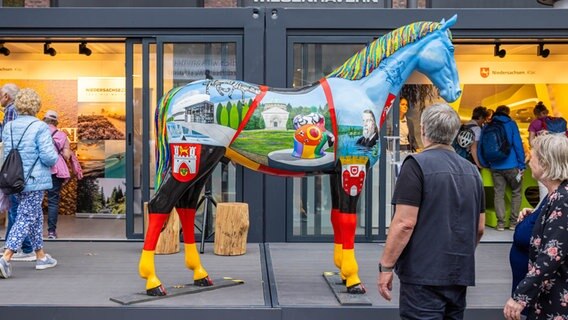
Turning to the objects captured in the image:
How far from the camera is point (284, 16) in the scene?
25.4ft

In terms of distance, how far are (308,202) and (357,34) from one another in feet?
7.38

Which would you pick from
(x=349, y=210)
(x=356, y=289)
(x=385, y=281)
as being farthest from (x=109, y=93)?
(x=385, y=281)

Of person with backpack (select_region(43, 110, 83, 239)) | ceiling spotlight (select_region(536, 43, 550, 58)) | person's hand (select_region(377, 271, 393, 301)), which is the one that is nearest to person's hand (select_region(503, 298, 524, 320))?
person's hand (select_region(377, 271, 393, 301))

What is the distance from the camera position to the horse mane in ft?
17.3

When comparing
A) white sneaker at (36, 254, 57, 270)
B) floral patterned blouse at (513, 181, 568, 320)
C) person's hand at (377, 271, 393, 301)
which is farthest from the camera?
white sneaker at (36, 254, 57, 270)

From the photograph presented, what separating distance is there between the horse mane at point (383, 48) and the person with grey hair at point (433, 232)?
2111 mm

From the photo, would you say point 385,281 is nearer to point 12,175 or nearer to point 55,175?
point 12,175

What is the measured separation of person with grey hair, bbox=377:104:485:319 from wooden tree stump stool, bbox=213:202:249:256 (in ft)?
12.5

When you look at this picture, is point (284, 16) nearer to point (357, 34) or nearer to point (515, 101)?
point (357, 34)

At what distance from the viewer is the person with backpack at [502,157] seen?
8.79 metres

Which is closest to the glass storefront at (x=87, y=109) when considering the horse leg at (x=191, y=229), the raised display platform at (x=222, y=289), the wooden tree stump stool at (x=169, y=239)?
the raised display platform at (x=222, y=289)

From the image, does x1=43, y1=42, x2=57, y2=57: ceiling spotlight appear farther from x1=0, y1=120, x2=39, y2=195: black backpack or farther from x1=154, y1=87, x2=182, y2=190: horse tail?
x1=154, y1=87, x2=182, y2=190: horse tail

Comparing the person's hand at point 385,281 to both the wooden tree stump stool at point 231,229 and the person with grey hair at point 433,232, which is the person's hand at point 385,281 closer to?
the person with grey hair at point 433,232

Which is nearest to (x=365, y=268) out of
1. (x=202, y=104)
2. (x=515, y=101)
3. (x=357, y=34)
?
(x=202, y=104)
